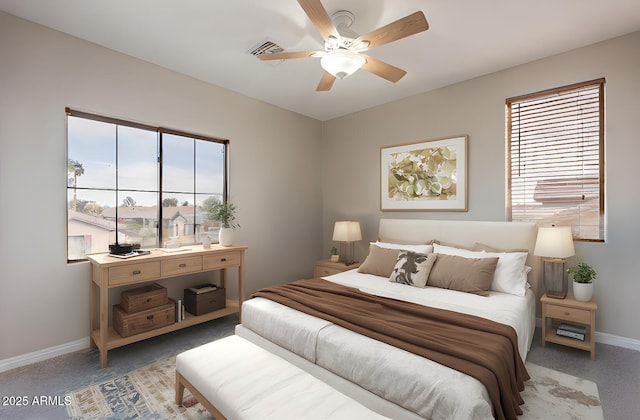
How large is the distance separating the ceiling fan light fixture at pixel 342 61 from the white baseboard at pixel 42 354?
321 cm

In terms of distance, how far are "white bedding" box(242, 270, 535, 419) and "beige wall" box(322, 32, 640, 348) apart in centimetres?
83

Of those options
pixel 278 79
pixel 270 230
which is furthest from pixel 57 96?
pixel 270 230

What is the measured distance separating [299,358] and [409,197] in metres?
2.71

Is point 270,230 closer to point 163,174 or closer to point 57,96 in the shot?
point 163,174

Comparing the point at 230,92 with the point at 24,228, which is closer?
the point at 24,228

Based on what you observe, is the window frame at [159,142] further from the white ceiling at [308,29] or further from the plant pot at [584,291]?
the plant pot at [584,291]

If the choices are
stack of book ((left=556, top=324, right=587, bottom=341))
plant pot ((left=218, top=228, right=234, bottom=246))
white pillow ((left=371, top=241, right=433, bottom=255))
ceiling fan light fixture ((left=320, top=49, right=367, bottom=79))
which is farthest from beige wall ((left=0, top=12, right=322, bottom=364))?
stack of book ((left=556, top=324, right=587, bottom=341))

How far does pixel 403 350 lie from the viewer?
1642 mm

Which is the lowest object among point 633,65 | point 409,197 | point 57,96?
point 409,197

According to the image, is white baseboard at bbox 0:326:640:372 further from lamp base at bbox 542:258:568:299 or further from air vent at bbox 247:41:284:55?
air vent at bbox 247:41:284:55

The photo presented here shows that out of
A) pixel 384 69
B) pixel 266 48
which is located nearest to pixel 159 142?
pixel 266 48

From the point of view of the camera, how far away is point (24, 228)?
2467mm

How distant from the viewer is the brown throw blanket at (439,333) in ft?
4.75

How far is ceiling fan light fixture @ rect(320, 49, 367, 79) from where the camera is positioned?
2113 mm
